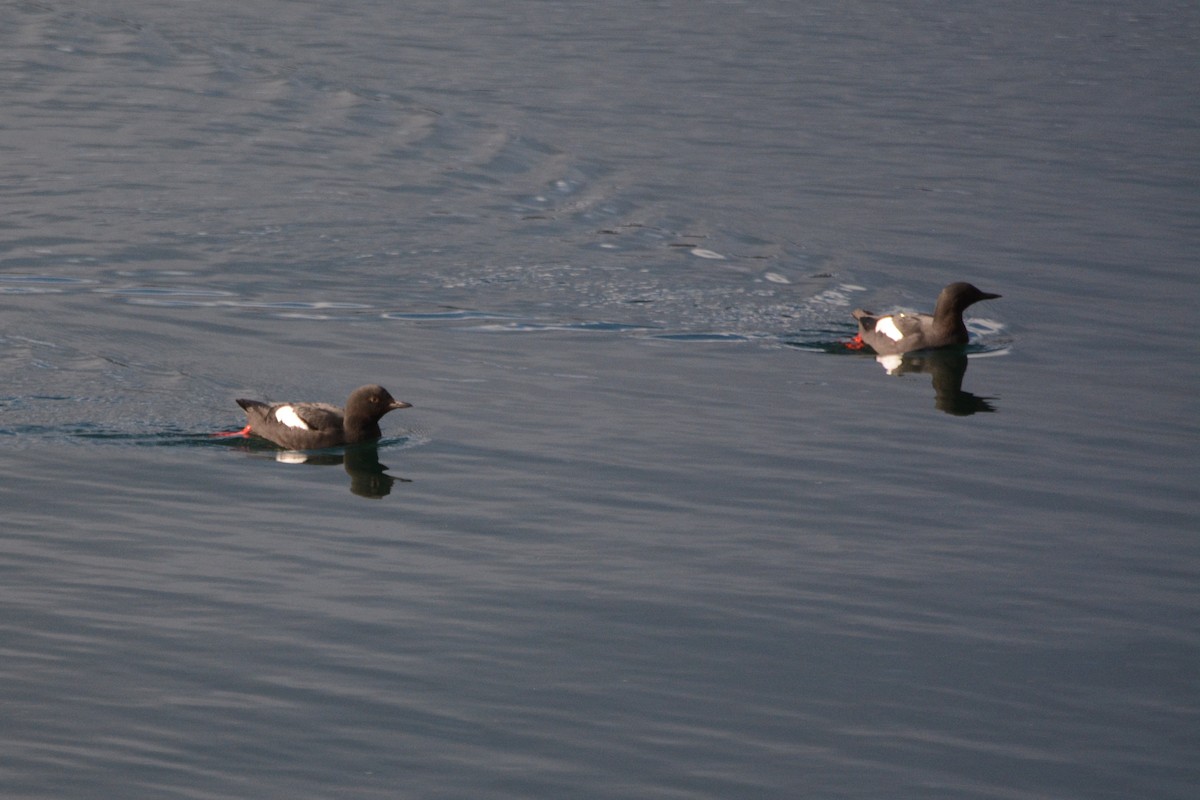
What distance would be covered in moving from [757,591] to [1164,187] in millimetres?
18222

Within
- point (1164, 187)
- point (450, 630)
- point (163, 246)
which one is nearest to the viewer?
point (450, 630)

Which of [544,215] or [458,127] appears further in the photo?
[458,127]

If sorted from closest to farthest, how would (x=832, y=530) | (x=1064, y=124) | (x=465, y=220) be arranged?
(x=832, y=530) < (x=465, y=220) < (x=1064, y=124)

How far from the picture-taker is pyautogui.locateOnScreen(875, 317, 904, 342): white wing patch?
1891 centimetres

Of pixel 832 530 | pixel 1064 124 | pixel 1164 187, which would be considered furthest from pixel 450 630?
pixel 1064 124

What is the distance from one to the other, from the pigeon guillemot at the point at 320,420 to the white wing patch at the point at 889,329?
20.2 ft

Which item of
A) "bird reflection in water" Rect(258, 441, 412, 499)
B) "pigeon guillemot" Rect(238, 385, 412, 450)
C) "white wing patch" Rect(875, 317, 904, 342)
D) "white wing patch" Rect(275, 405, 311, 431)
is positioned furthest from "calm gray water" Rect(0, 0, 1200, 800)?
"white wing patch" Rect(875, 317, 904, 342)

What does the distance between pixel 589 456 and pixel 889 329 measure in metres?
5.39

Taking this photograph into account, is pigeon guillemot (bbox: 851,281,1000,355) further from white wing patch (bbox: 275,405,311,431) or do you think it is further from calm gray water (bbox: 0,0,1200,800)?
white wing patch (bbox: 275,405,311,431)

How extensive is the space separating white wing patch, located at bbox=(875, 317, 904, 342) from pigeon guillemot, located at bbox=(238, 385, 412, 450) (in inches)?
243

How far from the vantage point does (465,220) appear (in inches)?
957

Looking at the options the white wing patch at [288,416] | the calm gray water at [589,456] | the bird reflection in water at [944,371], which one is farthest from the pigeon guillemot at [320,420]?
the bird reflection in water at [944,371]

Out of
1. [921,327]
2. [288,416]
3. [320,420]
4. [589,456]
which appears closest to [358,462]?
[320,420]

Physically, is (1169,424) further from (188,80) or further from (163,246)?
(188,80)
